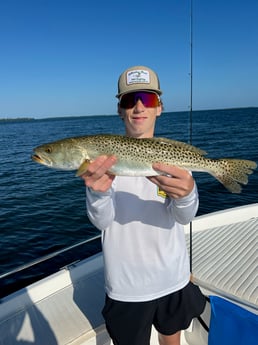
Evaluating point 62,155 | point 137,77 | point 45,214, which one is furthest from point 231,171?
point 45,214

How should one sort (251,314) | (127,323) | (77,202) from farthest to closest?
(77,202) → (251,314) → (127,323)

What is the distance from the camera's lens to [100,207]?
273 cm

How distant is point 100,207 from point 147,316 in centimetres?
119

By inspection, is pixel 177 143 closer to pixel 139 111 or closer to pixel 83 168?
pixel 139 111

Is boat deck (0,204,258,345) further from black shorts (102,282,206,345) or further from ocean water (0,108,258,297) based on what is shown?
ocean water (0,108,258,297)

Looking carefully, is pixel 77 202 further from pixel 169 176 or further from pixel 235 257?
pixel 169 176

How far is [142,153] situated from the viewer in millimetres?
3127

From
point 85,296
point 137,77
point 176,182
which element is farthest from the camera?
point 85,296

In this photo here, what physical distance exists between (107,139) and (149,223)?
3.12 ft

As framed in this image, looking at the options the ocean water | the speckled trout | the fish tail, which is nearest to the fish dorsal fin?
the speckled trout

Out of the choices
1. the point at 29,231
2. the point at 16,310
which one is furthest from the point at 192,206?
the point at 29,231

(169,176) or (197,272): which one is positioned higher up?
(169,176)

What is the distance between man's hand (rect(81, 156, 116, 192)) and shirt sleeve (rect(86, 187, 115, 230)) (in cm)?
6

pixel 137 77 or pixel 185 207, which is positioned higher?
pixel 137 77
